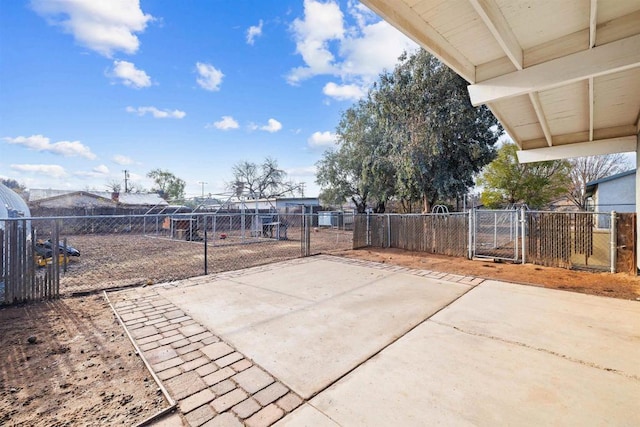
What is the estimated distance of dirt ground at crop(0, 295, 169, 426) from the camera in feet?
6.18

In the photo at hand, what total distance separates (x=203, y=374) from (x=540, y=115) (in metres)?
7.06

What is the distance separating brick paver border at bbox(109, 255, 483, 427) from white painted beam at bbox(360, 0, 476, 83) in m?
3.48

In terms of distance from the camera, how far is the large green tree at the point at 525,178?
733 inches

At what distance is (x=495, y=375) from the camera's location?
2279 millimetres

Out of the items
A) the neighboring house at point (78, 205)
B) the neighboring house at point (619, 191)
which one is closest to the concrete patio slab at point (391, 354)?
the neighboring house at point (619, 191)

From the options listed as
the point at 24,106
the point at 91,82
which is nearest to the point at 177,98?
the point at 91,82

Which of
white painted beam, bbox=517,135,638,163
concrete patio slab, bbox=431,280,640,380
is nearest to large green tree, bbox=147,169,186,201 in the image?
white painted beam, bbox=517,135,638,163

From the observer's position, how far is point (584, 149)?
686 centimetres

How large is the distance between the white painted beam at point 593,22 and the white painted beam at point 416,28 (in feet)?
4.43

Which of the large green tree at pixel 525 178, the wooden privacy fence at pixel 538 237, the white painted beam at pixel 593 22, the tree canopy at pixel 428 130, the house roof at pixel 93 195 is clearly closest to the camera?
the white painted beam at pixel 593 22

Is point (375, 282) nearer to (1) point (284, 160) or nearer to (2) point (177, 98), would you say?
(2) point (177, 98)

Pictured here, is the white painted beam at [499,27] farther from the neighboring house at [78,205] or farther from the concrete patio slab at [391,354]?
the neighboring house at [78,205]

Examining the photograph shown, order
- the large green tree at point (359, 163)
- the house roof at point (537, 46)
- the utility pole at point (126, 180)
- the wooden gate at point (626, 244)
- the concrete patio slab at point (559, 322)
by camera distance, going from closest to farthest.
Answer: the concrete patio slab at point (559, 322), the house roof at point (537, 46), the wooden gate at point (626, 244), the large green tree at point (359, 163), the utility pole at point (126, 180)

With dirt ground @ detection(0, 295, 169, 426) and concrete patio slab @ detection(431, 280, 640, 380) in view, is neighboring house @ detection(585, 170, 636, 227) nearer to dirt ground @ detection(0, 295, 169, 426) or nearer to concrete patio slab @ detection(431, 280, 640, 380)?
concrete patio slab @ detection(431, 280, 640, 380)
